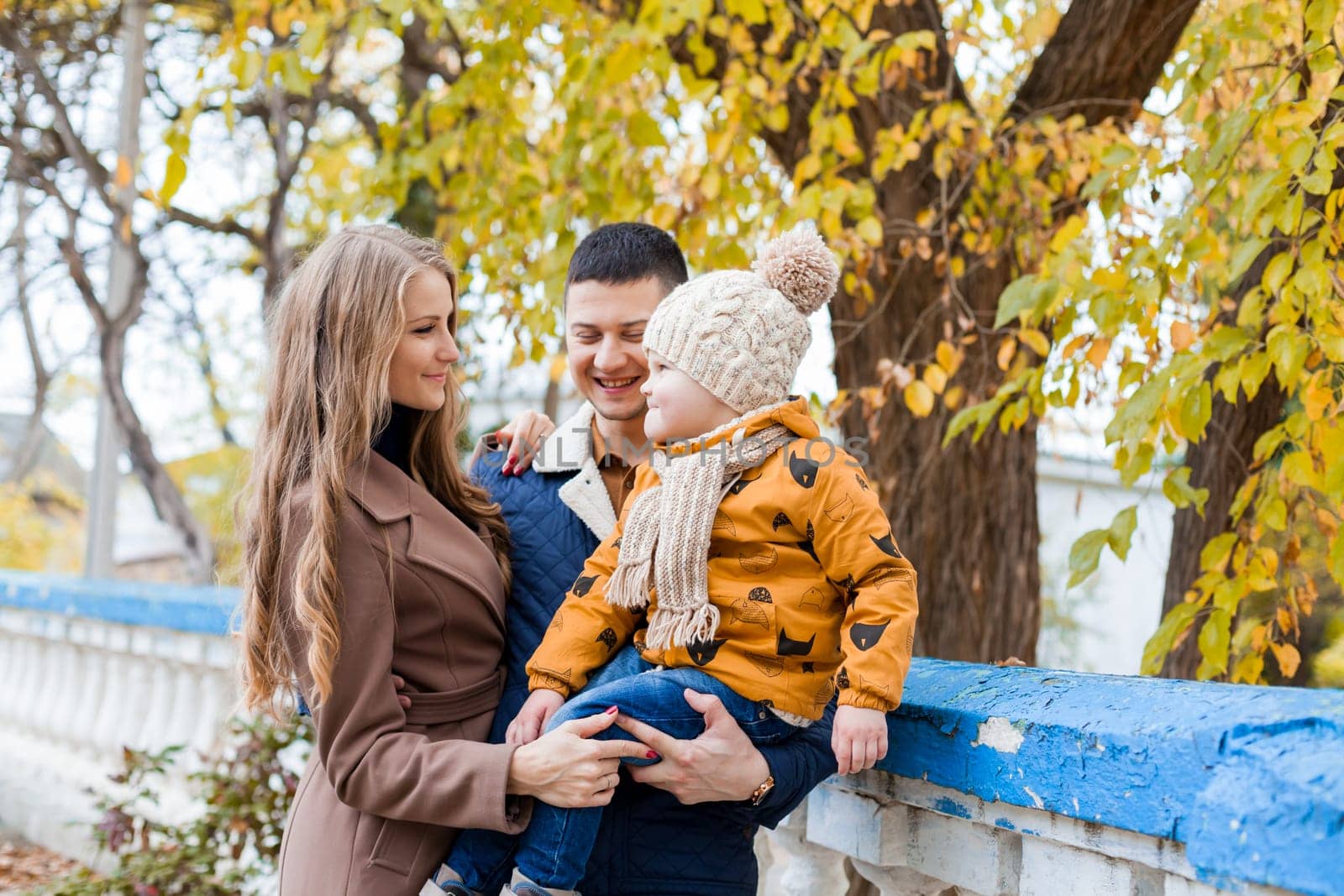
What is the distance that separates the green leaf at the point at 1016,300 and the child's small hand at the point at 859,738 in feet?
4.84

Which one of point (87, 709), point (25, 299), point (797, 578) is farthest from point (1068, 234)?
point (25, 299)

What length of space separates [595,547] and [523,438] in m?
0.35

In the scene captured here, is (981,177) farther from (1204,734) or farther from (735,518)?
(1204,734)

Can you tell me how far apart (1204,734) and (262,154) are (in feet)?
38.7

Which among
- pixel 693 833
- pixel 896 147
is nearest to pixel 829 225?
pixel 896 147

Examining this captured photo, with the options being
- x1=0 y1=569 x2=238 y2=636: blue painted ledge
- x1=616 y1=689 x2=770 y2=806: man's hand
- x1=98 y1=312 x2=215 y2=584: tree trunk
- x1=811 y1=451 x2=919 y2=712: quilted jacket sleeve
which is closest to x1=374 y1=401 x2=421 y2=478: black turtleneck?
x1=616 y1=689 x2=770 y2=806: man's hand

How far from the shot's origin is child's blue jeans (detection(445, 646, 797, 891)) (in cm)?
178

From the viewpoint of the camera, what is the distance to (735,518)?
185 cm

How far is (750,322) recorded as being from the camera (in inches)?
77.2

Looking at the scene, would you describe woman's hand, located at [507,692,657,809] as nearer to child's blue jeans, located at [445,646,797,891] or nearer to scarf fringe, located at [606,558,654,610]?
child's blue jeans, located at [445,646,797,891]

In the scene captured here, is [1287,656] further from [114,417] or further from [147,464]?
[147,464]

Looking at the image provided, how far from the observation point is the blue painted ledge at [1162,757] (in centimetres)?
115

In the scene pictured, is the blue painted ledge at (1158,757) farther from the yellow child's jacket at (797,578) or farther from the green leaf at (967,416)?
the green leaf at (967,416)

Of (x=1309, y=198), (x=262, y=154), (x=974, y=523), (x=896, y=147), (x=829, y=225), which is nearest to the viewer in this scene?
(x=1309, y=198)
